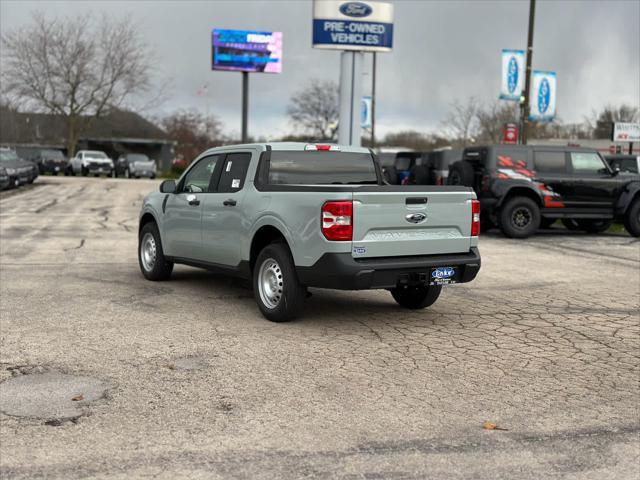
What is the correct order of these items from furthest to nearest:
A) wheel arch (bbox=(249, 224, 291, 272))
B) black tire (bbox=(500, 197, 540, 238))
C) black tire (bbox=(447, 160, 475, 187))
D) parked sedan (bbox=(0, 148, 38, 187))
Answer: parked sedan (bbox=(0, 148, 38, 187)) → black tire (bbox=(447, 160, 475, 187)) → black tire (bbox=(500, 197, 540, 238)) → wheel arch (bbox=(249, 224, 291, 272))

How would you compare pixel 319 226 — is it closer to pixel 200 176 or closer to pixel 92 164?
pixel 200 176

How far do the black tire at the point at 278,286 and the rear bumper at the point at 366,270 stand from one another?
0.42ft

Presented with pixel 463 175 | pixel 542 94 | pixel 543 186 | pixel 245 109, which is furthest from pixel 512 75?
pixel 245 109

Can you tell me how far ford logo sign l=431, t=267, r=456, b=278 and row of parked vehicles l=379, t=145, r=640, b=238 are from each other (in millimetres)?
9231

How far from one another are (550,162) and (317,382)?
1240 cm

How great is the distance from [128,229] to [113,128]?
52.0 meters

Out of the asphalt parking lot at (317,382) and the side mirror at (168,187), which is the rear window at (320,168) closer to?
the asphalt parking lot at (317,382)

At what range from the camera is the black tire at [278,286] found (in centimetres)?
684

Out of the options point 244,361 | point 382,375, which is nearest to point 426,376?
point 382,375

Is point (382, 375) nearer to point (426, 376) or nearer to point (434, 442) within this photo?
point (426, 376)

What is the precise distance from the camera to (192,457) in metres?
3.82

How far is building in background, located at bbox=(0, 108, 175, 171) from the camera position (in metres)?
64.6

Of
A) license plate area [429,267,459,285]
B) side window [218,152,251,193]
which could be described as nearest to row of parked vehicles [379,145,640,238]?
side window [218,152,251,193]

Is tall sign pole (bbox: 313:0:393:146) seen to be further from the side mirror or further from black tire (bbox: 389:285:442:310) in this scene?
black tire (bbox: 389:285:442:310)
